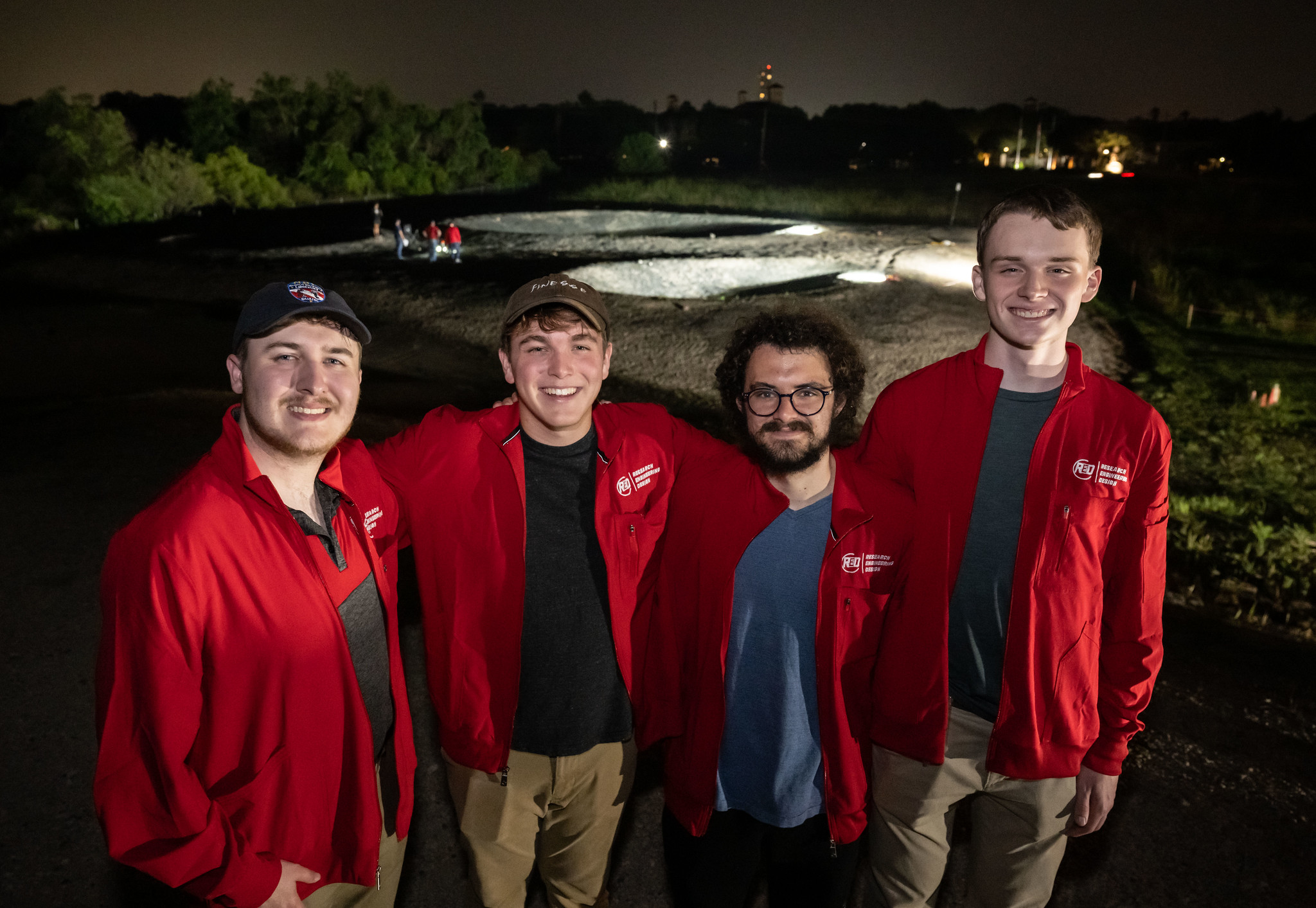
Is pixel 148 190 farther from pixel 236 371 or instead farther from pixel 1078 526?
pixel 1078 526

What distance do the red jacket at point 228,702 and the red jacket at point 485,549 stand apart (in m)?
0.33

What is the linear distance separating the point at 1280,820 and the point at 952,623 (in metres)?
2.61

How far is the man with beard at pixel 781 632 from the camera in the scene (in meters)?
2.48

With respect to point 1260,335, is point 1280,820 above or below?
below

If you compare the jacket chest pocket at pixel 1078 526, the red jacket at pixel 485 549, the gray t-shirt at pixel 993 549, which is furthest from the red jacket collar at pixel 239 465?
the jacket chest pocket at pixel 1078 526

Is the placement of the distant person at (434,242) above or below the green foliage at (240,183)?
below

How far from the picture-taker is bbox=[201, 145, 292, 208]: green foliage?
42.3 meters

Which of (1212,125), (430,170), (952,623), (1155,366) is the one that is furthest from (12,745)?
(1212,125)

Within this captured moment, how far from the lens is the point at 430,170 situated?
6106 centimetres

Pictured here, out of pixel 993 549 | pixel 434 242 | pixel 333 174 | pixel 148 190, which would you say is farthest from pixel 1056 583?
pixel 333 174

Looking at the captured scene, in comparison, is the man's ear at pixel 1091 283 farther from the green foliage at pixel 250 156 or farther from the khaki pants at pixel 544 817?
the green foliage at pixel 250 156

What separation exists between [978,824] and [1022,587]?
3.13 ft

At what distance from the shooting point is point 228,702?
6.79 feet

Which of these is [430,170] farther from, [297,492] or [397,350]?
[297,492]
